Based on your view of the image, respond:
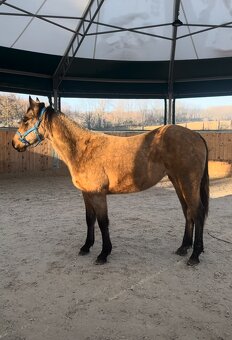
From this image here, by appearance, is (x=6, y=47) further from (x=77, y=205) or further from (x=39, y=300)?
(x=39, y=300)

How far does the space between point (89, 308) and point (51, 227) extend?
2.42 metres

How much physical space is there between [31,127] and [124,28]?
6.70m

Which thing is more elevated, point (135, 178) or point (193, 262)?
point (135, 178)

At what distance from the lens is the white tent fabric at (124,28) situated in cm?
823

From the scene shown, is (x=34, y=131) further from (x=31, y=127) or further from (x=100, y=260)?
(x=100, y=260)

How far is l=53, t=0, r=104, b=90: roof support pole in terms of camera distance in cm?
821

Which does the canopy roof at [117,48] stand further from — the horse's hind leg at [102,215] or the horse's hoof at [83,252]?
the horse's hoof at [83,252]

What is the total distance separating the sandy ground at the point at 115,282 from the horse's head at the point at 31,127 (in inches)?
56.5

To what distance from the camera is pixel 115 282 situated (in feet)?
9.48

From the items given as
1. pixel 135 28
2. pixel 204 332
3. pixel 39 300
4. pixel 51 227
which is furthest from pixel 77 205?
pixel 135 28

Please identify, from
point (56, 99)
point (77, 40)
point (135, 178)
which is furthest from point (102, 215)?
point (56, 99)

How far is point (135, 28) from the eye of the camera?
883 centimetres

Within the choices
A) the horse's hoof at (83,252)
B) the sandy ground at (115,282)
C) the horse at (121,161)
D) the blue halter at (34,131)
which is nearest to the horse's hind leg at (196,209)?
the horse at (121,161)

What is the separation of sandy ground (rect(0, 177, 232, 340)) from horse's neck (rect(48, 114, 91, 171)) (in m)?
1.27
